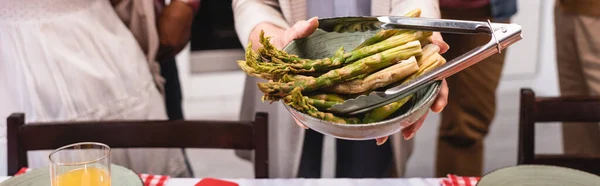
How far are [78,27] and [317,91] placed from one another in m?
1.08

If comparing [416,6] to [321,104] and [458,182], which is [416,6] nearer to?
[458,182]

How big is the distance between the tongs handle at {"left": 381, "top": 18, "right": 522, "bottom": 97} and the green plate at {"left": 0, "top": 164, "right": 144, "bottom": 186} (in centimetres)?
48

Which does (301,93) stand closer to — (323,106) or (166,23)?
(323,106)

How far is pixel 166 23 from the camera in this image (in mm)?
1824

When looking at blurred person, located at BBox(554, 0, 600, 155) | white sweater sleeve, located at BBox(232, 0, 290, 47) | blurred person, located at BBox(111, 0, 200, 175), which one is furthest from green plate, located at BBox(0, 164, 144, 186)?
blurred person, located at BBox(554, 0, 600, 155)

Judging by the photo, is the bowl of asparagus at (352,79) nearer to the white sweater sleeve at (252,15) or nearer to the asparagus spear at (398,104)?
the asparagus spear at (398,104)

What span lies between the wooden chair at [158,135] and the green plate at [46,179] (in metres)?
0.28

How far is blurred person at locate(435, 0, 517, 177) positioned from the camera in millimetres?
1770

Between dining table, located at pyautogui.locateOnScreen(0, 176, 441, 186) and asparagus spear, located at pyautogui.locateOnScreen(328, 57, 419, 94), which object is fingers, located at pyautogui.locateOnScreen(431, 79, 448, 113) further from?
dining table, located at pyautogui.locateOnScreen(0, 176, 441, 186)

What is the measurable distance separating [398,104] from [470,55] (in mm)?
121

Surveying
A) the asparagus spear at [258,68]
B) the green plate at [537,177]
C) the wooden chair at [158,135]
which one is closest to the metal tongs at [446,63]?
the asparagus spear at [258,68]

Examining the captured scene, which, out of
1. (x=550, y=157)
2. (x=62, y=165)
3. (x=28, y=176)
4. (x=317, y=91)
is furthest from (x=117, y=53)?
(x=550, y=157)

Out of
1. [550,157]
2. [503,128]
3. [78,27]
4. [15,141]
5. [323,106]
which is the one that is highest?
[323,106]

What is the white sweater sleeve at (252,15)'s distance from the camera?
62.6 inches
